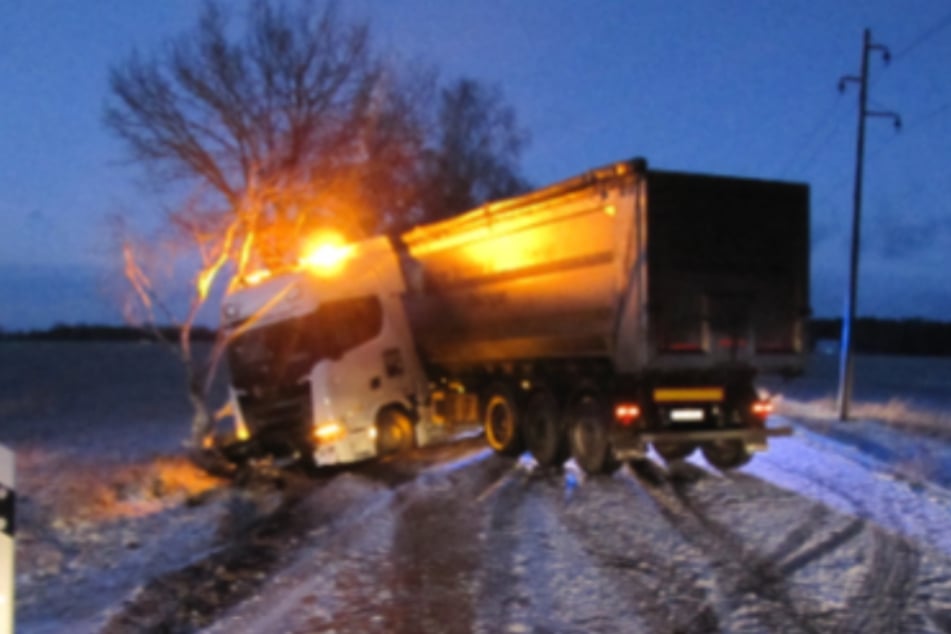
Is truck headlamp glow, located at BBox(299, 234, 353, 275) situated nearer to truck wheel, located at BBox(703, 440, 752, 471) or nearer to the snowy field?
the snowy field

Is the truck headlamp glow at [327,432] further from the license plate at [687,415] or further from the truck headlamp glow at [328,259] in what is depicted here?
the license plate at [687,415]

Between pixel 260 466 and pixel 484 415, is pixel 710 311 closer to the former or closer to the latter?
pixel 484 415

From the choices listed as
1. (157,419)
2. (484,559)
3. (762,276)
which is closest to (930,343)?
(157,419)

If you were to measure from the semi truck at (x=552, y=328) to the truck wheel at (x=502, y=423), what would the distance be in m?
0.04

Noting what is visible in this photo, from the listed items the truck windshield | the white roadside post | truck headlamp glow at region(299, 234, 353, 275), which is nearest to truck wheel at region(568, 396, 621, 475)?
the truck windshield

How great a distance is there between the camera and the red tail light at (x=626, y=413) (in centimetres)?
1130

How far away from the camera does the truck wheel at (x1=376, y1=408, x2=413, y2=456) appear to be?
14.8 meters

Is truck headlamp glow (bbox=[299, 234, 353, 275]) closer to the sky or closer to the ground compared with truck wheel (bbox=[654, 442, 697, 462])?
closer to the sky

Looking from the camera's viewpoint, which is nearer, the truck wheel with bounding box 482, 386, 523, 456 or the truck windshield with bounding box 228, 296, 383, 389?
the truck wheel with bounding box 482, 386, 523, 456

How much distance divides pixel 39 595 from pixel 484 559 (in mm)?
3992

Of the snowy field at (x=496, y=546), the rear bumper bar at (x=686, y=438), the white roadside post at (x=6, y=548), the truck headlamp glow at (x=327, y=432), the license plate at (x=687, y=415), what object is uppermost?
the white roadside post at (x=6, y=548)

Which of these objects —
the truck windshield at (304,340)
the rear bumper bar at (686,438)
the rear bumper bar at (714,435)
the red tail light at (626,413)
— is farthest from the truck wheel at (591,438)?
the truck windshield at (304,340)

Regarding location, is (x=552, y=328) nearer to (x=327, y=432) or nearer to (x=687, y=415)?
(x=687, y=415)

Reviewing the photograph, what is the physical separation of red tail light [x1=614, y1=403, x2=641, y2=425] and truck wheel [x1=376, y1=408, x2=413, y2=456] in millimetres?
4723
